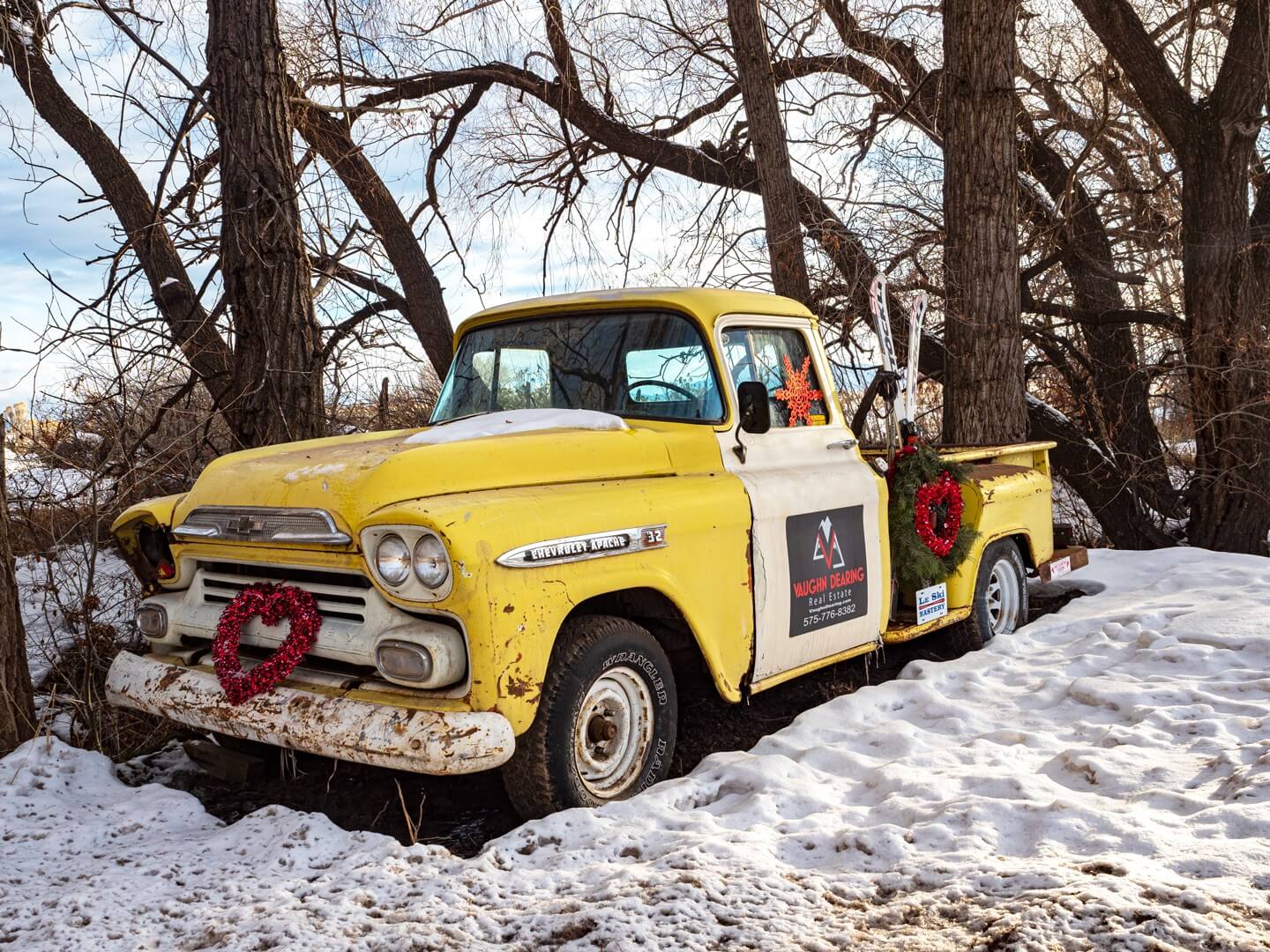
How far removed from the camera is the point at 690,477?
179 inches

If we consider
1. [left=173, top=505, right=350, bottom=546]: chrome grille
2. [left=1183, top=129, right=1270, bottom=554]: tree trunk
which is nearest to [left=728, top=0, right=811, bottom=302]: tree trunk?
[left=1183, top=129, right=1270, bottom=554]: tree trunk

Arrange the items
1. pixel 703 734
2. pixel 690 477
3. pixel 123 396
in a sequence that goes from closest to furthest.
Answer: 1. pixel 690 477
2. pixel 703 734
3. pixel 123 396

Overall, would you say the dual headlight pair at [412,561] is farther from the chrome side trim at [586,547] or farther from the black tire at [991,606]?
the black tire at [991,606]

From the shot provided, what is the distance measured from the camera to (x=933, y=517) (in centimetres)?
596

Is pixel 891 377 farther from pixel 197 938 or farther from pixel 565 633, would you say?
pixel 197 938

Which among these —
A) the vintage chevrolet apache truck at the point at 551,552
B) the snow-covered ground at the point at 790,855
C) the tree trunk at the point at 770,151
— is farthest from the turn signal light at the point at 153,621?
the tree trunk at the point at 770,151

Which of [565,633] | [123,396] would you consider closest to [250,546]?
[565,633]

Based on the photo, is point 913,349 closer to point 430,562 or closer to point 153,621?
point 430,562

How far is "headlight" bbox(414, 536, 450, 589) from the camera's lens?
137 inches

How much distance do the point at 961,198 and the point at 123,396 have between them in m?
7.02

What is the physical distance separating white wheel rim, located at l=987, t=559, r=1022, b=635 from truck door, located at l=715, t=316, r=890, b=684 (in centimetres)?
170

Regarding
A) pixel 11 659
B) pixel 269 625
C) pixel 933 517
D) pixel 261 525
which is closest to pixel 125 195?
pixel 11 659

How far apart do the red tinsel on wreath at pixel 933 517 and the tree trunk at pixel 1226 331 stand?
5.40 meters

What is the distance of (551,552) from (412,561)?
490 mm
